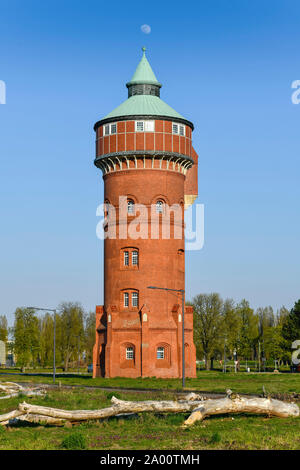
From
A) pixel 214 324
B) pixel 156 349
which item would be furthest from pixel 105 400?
pixel 214 324

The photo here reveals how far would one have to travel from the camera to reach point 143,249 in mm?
57812

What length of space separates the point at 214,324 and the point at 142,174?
39415mm

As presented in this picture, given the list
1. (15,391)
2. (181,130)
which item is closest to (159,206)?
(181,130)

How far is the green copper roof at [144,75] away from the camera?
6319cm

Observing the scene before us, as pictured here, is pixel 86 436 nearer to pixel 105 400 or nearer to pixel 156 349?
pixel 105 400

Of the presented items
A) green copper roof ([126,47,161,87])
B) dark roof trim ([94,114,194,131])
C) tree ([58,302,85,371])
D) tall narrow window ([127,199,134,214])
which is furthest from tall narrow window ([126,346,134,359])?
tree ([58,302,85,371])

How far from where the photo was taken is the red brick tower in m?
56.7

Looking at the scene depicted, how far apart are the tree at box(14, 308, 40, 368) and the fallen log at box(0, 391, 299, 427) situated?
226 ft

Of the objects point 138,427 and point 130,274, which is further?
point 130,274

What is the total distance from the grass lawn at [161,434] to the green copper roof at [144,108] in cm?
3885

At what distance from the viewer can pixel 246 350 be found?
94812 millimetres

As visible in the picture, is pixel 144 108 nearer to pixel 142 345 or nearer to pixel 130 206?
pixel 130 206

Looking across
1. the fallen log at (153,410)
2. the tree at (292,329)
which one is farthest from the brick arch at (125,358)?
the tree at (292,329)

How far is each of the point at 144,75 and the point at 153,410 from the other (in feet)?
149
